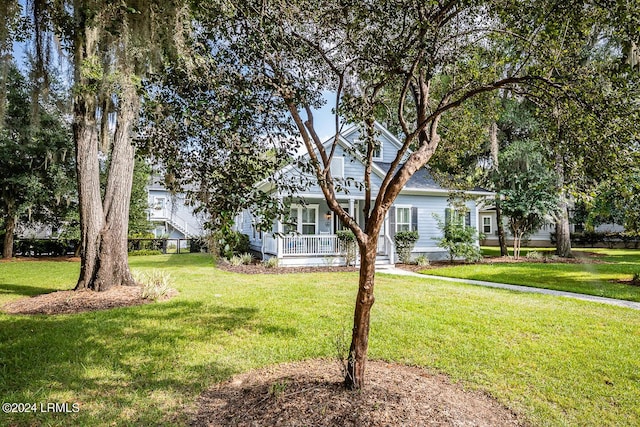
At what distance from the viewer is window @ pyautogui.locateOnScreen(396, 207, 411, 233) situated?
15.9 meters

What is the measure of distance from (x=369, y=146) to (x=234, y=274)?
8966 millimetres

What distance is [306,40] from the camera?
3.29m

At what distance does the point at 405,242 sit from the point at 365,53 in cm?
1274

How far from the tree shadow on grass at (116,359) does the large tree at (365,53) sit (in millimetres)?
1879

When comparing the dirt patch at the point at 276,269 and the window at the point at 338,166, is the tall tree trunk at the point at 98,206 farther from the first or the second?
the window at the point at 338,166

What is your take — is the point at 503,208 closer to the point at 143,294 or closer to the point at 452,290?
the point at 452,290

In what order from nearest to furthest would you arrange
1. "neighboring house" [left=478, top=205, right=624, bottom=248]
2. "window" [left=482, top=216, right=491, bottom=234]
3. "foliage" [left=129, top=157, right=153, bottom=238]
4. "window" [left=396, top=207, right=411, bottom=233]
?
"window" [left=396, top=207, right=411, bottom=233] → "foliage" [left=129, top=157, right=153, bottom=238] → "neighboring house" [left=478, top=205, right=624, bottom=248] → "window" [left=482, top=216, right=491, bottom=234]

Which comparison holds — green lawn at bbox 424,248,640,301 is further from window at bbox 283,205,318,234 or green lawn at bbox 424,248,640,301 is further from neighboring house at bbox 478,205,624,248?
neighboring house at bbox 478,205,624,248

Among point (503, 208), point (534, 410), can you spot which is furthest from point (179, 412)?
point (503, 208)

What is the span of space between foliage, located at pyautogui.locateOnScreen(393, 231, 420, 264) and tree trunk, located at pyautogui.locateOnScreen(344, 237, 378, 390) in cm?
1246

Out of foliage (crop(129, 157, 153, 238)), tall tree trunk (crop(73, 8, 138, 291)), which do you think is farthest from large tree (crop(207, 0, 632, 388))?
foliage (crop(129, 157, 153, 238))

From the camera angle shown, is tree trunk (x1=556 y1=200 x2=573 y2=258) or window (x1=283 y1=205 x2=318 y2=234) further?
tree trunk (x1=556 y1=200 x2=573 y2=258)

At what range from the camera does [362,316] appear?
3189 mm

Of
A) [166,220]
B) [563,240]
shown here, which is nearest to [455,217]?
[563,240]
